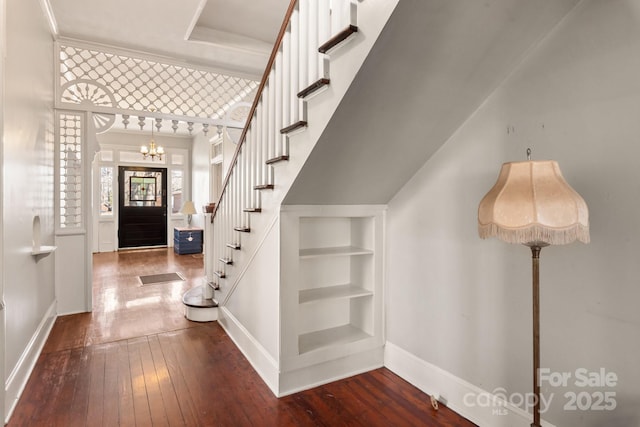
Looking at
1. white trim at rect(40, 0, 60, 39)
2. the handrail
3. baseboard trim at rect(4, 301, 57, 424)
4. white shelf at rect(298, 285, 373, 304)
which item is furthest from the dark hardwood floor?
white trim at rect(40, 0, 60, 39)

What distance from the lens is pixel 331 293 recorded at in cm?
259

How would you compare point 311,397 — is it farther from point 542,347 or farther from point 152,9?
point 152,9

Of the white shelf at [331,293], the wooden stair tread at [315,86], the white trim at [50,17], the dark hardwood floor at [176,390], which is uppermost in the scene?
the white trim at [50,17]

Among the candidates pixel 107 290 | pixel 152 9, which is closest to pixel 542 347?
pixel 152 9

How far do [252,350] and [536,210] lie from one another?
2206 millimetres

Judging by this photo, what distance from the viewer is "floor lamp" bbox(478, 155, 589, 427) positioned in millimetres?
1253

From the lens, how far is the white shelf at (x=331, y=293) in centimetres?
246

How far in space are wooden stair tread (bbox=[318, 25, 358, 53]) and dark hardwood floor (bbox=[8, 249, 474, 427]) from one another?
6.60ft

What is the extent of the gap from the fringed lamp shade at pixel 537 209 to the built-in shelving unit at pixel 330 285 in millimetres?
1212

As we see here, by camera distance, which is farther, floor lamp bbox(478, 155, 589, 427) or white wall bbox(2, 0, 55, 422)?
white wall bbox(2, 0, 55, 422)

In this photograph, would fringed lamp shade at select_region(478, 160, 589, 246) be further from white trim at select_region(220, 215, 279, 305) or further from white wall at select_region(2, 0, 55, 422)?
white wall at select_region(2, 0, 55, 422)

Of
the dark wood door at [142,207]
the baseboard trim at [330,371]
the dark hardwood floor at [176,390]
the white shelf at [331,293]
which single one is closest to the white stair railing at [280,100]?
the white shelf at [331,293]

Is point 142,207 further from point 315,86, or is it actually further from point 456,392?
point 456,392

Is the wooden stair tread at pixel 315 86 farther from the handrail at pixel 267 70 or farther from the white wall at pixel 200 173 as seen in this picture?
the white wall at pixel 200 173
